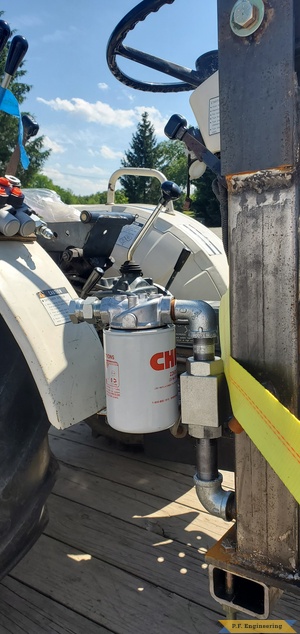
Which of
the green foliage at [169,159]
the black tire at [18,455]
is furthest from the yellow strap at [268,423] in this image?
the green foliage at [169,159]

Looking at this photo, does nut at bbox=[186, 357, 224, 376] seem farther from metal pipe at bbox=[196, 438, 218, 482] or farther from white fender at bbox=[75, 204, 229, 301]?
white fender at bbox=[75, 204, 229, 301]

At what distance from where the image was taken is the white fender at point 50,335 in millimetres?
1179

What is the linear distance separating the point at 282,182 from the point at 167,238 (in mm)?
1218

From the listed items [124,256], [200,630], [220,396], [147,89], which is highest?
[147,89]

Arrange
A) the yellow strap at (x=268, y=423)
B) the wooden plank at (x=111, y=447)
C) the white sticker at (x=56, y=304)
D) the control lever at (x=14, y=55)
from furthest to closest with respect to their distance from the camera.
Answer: the wooden plank at (x=111, y=447) < the control lever at (x=14, y=55) < the white sticker at (x=56, y=304) < the yellow strap at (x=268, y=423)

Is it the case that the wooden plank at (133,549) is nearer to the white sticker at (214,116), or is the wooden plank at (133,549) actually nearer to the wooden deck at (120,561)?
the wooden deck at (120,561)

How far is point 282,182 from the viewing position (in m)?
0.91

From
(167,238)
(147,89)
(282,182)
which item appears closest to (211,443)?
(282,182)

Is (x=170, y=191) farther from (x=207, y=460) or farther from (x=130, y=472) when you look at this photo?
(x=130, y=472)

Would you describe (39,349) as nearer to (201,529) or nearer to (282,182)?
(282,182)

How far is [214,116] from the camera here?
141 cm

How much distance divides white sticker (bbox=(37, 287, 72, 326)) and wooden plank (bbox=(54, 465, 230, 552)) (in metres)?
0.96

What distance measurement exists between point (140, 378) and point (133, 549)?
0.91 m

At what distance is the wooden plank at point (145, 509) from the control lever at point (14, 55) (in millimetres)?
1553
